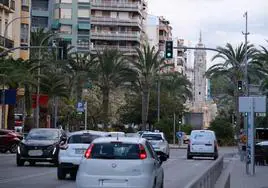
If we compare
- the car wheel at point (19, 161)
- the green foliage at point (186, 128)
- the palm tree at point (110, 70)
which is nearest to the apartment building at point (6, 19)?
the palm tree at point (110, 70)

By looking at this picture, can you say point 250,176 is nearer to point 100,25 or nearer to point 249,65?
point 249,65

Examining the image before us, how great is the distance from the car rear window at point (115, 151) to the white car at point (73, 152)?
760 cm

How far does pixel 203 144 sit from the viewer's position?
44156 millimetres

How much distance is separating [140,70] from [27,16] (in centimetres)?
1249

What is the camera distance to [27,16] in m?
68.8

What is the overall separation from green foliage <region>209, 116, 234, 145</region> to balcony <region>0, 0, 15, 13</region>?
26.8 metres

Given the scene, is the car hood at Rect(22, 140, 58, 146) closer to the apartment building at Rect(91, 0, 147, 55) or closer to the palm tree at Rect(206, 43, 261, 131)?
the palm tree at Rect(206, 43, 261, 131)

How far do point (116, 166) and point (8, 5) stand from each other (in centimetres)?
4928

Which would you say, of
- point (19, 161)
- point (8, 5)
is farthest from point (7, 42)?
point (19, 161)

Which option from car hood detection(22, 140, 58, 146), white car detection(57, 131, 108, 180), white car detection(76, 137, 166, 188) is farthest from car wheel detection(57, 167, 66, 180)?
white car detection(76, 137, 166, 188)

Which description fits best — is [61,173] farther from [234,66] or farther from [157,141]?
[234,66]

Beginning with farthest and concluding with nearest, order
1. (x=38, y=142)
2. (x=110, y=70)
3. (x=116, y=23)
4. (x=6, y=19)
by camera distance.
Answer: (x=116, y=23)
(x=110, y=70)
(x=6, y=19)
(x=38, y=142)

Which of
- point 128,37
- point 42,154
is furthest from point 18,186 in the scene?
point 128,37

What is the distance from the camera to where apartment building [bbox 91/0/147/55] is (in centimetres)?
11119
